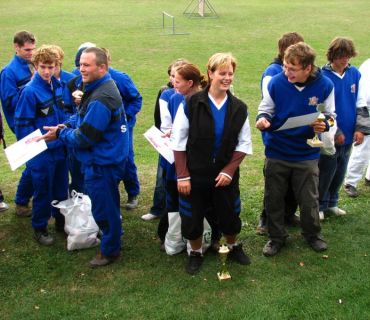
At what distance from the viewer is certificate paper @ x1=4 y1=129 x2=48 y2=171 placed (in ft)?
14.3

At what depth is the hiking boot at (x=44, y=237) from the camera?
492cm

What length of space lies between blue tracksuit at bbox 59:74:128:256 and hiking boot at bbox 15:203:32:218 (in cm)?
156

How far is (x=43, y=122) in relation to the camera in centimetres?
483

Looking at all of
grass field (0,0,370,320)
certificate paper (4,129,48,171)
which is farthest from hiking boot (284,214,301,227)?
certificate paper (4,129,48,171)

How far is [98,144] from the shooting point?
4207 mm

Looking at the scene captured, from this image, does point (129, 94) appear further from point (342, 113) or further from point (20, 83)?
point (342, 113)

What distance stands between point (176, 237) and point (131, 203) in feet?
4.69

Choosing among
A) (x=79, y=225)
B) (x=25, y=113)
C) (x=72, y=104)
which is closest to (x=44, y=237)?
(x=79, y=225)

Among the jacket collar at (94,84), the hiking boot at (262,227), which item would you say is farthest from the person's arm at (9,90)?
the hiking boot at (262,227)

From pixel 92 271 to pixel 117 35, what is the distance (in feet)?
65.3

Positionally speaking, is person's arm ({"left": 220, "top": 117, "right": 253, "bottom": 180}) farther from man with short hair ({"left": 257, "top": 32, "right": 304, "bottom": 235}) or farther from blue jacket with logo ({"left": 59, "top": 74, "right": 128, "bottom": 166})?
blue jacket with logo ({"left": 59, "top": 74, "right": 128, "bottom": 166})

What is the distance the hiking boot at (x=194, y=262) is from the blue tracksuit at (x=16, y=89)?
2322mm

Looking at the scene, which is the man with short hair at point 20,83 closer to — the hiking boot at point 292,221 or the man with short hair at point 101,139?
the man with short hair at point 101,139

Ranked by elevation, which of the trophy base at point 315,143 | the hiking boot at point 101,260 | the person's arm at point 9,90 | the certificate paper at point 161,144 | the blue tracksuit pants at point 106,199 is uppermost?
the person's arm at point 9,90
